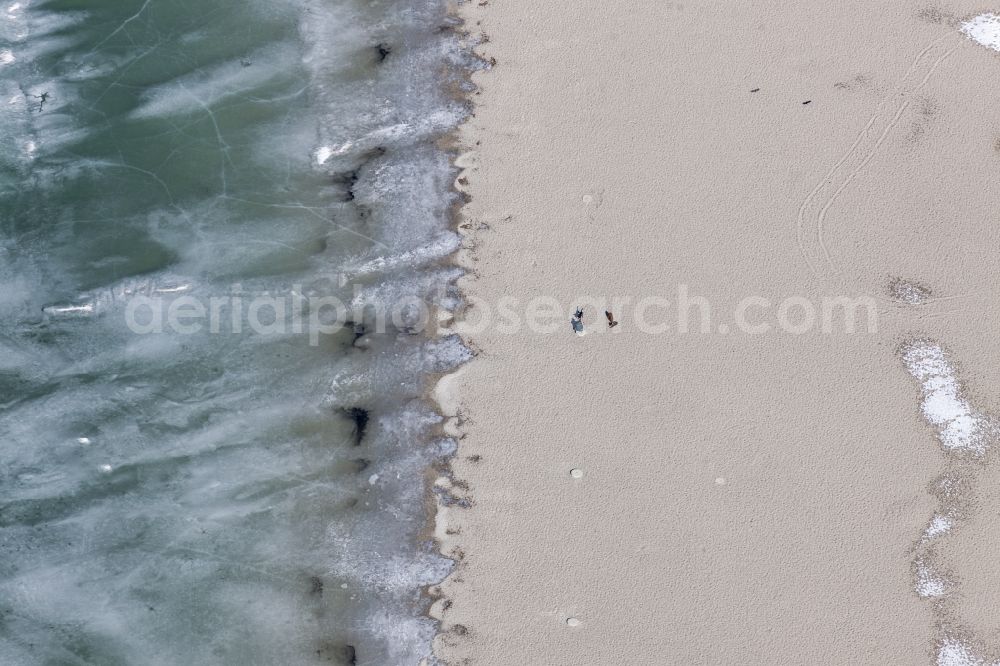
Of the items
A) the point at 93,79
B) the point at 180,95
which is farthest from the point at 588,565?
the point at 93,79

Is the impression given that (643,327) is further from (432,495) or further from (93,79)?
(93,79)

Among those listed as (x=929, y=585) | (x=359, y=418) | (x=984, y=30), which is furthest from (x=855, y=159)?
(x=359, y=418)

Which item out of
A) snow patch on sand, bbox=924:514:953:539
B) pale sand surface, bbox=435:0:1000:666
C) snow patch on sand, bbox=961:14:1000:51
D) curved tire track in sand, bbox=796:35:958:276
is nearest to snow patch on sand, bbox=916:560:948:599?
pale sand surface, bbox=435:0:1000:666

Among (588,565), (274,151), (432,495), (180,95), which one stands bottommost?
(588,565)

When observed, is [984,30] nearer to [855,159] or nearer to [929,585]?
[855,159]

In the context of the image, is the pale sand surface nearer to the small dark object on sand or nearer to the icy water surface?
the icy water surface

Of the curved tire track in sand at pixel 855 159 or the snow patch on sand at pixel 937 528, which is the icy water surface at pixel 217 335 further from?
the snow patch on sand at pixel 937 528

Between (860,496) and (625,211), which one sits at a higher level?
(625,211)

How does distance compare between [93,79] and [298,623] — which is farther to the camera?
[93,79]

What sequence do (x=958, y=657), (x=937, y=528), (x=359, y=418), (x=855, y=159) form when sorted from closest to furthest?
(x=958, y=657), (x=937, y=528), (x=359, y=418), (x=855, y=159)
